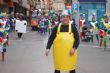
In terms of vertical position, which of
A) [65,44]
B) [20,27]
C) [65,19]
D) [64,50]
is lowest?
[20,27]

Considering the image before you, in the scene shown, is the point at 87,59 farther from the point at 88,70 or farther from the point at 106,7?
the point at 106,7

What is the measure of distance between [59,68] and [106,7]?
120 feet

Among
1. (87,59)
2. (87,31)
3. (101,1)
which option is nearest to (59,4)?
(101,1)

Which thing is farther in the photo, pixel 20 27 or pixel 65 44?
pixel 20 27

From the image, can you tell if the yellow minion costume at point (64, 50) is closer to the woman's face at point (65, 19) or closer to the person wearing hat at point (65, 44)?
the person wearing hat at point (65, 44)

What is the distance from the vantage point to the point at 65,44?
834 centimetres

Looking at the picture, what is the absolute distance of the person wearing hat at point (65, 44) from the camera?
27.4ft

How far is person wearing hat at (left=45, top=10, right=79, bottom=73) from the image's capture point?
27.4ft

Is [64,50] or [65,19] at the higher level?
[65,19]

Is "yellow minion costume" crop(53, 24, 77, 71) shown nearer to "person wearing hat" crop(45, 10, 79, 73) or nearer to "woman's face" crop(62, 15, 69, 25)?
"person wearing hat" crop(45, 10, 79, 73)

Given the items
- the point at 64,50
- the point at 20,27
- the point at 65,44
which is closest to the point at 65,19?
the point at 65,44

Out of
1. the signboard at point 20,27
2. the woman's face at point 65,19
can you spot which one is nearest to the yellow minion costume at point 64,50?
the woman's face at point 65,19

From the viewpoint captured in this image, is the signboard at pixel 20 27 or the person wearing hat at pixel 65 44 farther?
the signboard at pixel 20 27

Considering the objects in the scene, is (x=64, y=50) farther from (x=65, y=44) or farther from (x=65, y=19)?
(x=65, y=19)
